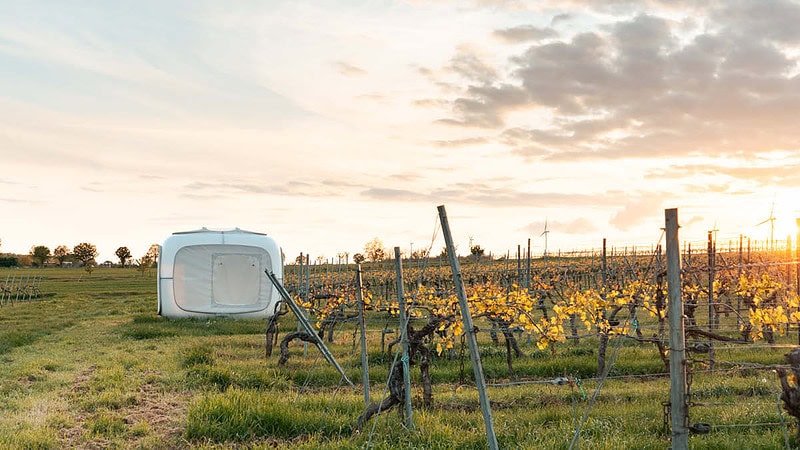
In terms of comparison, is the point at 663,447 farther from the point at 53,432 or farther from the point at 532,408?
the point at 53,432

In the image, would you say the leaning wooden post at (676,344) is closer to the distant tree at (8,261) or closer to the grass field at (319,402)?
the grass field at (319,402)

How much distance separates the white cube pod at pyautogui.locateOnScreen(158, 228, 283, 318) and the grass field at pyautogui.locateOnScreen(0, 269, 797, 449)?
8.01 metres

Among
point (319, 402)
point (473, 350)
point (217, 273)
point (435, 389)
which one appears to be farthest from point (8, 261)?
point (473, 350)

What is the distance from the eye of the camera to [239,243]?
81.5ft

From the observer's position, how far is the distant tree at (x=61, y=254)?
4112 inches

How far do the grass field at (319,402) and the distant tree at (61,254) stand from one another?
98552 mm

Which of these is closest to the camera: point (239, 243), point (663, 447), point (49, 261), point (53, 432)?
point (663, 447)

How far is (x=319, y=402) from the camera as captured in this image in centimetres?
827

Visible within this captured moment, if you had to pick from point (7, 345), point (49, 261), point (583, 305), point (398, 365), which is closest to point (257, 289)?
point (7, 345)

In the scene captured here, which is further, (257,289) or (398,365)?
(257,289)

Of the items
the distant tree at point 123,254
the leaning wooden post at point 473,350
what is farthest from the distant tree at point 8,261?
the leaning wooden post at point 473,350

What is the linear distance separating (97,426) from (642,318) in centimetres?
1939

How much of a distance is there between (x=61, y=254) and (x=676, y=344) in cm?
11535

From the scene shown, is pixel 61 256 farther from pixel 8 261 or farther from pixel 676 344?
pixel 676 344
